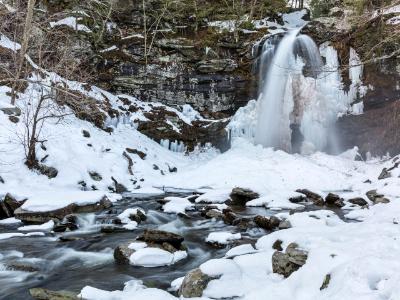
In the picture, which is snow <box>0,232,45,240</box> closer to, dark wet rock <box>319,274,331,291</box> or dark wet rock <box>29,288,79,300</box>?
dark wet rock <box>29,288,79,300</box>

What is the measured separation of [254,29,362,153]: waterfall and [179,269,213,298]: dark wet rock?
52.3 feet

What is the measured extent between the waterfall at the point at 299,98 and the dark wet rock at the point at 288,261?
15.3 metres

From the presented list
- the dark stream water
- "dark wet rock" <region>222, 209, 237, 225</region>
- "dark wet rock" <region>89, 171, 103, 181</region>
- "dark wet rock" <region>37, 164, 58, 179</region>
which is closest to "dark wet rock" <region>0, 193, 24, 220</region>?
the dark stream water

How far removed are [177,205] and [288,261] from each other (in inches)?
256

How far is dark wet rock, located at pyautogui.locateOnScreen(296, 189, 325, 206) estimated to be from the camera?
11.5 meters

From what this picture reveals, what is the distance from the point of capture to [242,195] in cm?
1236

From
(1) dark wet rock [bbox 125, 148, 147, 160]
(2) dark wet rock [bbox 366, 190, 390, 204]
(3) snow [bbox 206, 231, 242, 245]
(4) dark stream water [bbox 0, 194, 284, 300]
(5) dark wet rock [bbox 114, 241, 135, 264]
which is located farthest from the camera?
(1) dark wet rock [bbox 125, 148, 147, 160]

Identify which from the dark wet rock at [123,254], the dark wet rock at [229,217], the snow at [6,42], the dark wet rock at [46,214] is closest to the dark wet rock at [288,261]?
the dark wet rock at [123,254]

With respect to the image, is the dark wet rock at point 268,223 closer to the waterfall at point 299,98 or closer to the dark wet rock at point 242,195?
the dark wet rock at point 242,195

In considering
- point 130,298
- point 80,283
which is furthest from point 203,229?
point 130,298

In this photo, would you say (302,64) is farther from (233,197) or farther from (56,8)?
(56,8)

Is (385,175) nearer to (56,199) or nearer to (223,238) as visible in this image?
(223,238)

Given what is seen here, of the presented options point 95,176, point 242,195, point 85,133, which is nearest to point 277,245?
point 242,195

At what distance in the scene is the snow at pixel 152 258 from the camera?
6395 mm
